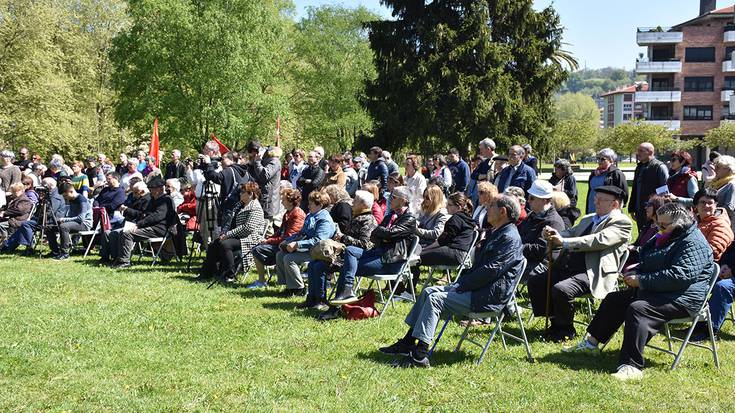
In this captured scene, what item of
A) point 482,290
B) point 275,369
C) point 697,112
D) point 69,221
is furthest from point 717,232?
point 697,112

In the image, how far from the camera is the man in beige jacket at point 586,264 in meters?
6.66

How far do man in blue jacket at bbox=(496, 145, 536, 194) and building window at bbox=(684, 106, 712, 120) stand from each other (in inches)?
2313

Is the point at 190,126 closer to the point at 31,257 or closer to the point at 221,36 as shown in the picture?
the point at 221,36

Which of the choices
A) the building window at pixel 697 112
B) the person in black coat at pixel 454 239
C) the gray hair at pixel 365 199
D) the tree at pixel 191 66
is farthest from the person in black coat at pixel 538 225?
the building window at pixel 697 112

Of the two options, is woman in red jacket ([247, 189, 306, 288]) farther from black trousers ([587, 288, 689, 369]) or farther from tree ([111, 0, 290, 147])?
tree ([111, 0, 290, 147])

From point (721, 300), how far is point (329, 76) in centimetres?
4434

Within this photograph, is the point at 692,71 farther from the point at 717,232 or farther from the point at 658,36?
the point at 717,232

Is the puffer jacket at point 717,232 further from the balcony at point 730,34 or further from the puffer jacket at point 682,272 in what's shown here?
the balcony at point 730,34

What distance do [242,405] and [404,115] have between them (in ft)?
90.2

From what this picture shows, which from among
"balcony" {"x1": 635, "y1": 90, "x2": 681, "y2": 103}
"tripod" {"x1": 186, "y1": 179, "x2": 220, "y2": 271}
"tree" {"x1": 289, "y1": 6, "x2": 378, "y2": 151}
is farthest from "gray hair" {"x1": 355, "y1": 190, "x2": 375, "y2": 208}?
"balcony" {"x1": 635, "y1": 90, "x2": 681, "y2": 103}

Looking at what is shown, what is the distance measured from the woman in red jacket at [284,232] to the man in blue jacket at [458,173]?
15.2 ft

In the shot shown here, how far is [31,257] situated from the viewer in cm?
1228

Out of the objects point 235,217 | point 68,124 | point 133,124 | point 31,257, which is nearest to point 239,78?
point 133,124

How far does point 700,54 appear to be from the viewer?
6234 cm
